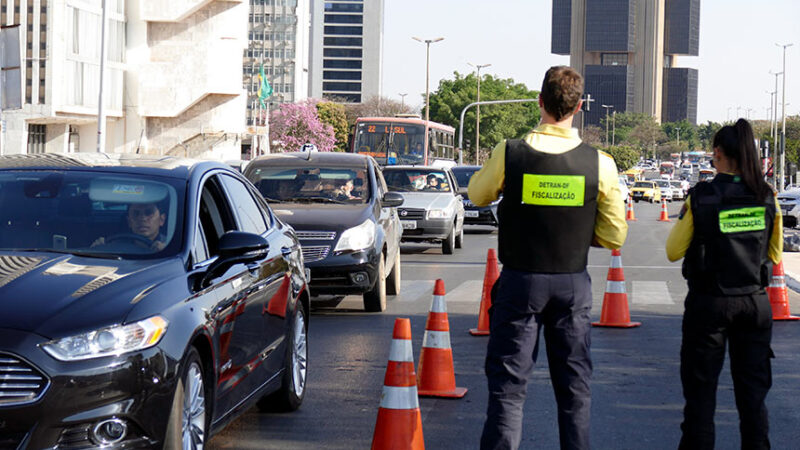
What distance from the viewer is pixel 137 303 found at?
489 centimetres

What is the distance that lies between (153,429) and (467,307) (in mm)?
9069

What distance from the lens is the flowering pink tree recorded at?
110 meters

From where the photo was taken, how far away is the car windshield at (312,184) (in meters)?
13.5

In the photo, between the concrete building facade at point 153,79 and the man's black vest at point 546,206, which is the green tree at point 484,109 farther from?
the man's black vest at point 546,206

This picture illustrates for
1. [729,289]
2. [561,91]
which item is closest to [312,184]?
[729,289]

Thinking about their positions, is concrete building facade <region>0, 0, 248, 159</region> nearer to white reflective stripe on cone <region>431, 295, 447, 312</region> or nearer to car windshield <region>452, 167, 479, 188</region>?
car windshield <region>452, 167, 479, 188</region>

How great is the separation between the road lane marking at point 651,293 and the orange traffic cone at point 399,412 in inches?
352

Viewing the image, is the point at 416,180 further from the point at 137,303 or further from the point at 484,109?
the point at 484,109

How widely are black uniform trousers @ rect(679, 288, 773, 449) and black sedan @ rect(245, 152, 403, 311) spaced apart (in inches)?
274

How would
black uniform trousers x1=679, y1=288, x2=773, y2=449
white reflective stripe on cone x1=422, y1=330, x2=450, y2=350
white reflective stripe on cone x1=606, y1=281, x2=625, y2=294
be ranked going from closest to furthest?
black uniform trousers x1=679, y1=288, x2=773, y2=449 → white reflective stripe on cone x1=422, y1=330, x2=450, y2=350 → white reflective stripe on cone x1=606, y1=281, x2=625, y2=294

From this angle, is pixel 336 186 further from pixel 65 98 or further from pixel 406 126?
pixel 65 98

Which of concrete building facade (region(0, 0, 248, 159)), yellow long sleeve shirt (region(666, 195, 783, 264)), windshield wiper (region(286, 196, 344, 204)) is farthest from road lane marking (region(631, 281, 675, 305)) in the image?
concrete building facade (region(0, 0, 248, 159))

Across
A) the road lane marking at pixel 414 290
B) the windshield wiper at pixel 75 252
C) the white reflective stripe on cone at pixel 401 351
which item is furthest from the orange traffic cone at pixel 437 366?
the road lane marking at pixel 414 290

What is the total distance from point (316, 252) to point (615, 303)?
3092 millimetres
